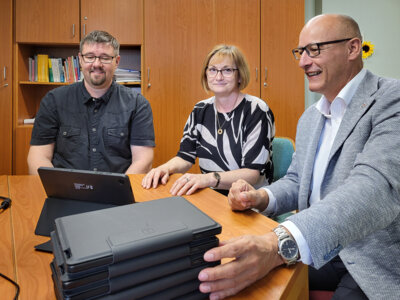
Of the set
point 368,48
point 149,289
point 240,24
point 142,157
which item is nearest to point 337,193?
point 149,289

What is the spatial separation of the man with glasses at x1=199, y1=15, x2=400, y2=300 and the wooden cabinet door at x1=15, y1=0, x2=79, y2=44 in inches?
112

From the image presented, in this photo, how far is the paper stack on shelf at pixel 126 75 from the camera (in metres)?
3.46

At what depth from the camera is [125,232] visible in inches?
21.8

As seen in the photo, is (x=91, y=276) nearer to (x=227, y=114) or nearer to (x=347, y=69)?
(x=347, y=69)

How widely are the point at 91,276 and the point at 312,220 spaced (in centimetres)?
49

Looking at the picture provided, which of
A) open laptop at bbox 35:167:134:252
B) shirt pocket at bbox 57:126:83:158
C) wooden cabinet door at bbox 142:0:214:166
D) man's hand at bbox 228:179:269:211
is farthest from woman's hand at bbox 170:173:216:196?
wooden cabinet door at bbox 142:0:214:166

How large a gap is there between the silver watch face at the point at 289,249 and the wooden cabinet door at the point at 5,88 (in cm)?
339

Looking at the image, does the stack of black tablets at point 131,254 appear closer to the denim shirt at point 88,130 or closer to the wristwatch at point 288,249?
the wristwatch at point 288,249

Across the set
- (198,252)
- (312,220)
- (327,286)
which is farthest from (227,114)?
(198,252)

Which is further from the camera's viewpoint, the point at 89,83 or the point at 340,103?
the point at 89,83

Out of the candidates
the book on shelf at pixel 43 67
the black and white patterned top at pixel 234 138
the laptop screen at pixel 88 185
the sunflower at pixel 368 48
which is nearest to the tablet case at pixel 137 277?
the laptop screen at pixel 88 185

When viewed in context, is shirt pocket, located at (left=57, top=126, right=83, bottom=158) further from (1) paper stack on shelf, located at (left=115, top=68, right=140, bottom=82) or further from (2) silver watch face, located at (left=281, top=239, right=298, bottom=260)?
(2) silver watch face, located at (left=281, top=239, right=298, bottom=260)

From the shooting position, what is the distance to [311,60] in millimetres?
1244

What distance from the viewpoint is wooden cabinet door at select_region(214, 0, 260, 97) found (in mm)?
3445
